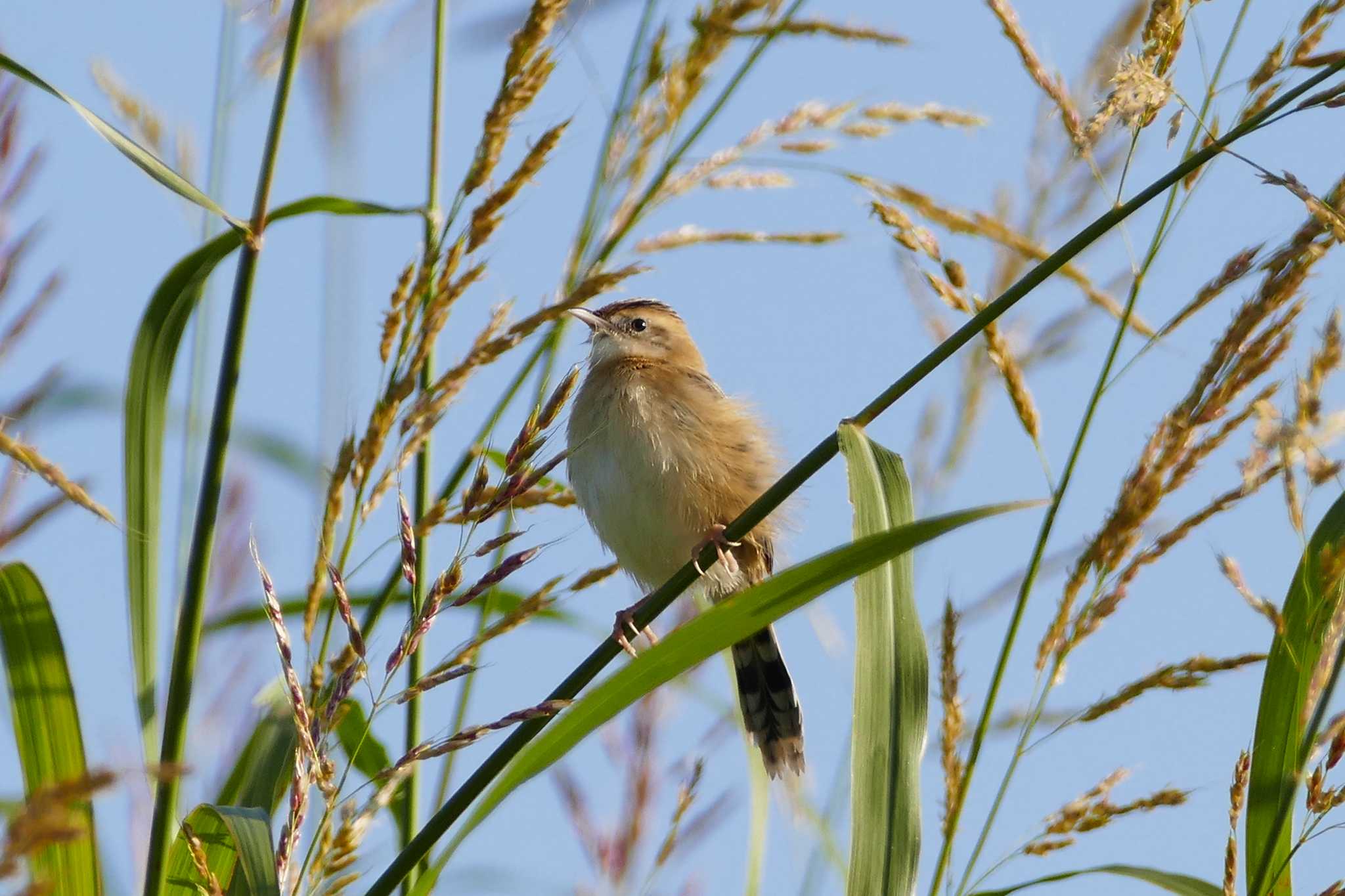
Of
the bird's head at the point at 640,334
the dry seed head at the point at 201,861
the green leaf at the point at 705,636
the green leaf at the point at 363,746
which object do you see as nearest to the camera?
the dry seed head at the point at 201,861

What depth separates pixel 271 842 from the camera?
1730 mm

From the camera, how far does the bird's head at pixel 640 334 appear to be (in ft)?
16.2

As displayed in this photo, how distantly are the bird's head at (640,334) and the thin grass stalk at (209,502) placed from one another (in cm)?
278

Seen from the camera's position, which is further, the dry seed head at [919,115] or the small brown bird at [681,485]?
the small brown bird at [681,485]

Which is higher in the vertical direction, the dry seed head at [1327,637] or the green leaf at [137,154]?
the green leaf at [137,154]

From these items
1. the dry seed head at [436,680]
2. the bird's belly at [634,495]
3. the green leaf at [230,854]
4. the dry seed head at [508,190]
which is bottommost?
the green leaf at [230,854]

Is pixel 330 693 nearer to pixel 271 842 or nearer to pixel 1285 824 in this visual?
pixel 271 842

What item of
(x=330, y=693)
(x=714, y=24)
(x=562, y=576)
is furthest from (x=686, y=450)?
(x=330, y=693)

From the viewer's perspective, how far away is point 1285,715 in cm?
184

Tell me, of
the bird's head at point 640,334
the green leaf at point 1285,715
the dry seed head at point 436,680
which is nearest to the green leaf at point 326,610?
the dry seed head at point 436,680

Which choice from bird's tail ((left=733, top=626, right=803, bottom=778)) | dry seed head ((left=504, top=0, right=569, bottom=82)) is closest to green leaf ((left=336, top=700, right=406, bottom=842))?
dry seed head ((left=504, top=0, right=569, bottom=82))

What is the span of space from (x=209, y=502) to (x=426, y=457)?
2.28 feet

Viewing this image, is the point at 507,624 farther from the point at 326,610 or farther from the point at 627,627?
the point at 627,627

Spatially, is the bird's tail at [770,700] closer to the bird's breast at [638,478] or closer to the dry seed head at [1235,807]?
the bird's breast at [638,478]
